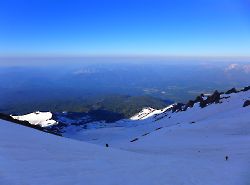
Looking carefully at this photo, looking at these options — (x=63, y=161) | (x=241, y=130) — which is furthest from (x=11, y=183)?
(x=241, y=130)

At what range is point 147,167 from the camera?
1518cm

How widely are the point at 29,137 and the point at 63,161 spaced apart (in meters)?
4.69

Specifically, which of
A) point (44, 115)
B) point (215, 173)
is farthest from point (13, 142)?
point (44, 115)

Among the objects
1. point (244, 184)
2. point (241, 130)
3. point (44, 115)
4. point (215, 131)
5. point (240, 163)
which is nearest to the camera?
point (244, 184)

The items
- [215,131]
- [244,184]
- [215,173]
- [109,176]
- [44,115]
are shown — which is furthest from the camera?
[44,115]

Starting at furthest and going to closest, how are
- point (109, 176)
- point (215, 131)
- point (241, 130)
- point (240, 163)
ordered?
point (215, 131) < point (241, 130) < point (240, 163) < point (109, 176)

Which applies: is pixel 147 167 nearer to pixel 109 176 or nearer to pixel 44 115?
pixel 109 176

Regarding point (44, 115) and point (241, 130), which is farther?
point (44, 115)

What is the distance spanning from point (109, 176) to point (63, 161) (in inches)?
93.1

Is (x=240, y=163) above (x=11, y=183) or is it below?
below

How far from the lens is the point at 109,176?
12516 millimetres

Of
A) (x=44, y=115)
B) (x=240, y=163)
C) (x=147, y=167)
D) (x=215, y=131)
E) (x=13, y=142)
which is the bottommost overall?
(x=44, y=115)

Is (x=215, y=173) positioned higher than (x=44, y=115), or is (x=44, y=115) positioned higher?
(x=215, y=173)

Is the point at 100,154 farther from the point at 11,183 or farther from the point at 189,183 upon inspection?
the point at 11,183
